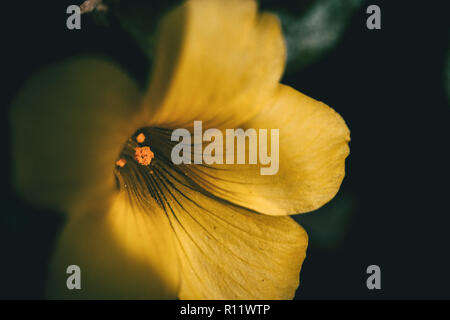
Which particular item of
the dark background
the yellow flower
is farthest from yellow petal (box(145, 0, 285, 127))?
the dark background

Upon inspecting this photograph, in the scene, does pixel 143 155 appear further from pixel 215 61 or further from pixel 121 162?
pixel 215 61

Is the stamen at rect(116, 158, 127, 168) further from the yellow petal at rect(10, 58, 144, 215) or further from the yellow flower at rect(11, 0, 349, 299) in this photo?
the yellow petal at rect(10, 58, 144, 215)

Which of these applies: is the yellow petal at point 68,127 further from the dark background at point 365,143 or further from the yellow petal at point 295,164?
the yellow petal at point 295,164

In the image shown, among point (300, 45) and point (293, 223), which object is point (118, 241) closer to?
point (293, 223)

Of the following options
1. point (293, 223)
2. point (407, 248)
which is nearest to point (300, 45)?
point (293, 223)

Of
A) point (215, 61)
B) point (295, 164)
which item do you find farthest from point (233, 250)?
point (215, 61)

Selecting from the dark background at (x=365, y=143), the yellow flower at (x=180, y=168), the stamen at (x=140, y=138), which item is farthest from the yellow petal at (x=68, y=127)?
the stamen at (x=140, y=138)
